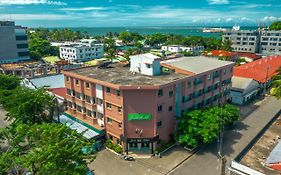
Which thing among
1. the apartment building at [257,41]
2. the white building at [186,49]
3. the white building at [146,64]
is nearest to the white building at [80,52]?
the white building at [186,49]

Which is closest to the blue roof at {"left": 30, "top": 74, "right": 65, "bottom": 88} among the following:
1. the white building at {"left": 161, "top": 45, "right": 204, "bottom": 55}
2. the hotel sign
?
the hotel sign

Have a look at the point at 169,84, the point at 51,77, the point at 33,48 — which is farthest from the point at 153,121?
the point at 33,48

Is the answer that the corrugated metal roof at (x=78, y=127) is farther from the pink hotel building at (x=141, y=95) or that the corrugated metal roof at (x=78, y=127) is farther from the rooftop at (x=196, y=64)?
the rooftop at (x=196, y=64)

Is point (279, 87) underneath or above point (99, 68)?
underneath

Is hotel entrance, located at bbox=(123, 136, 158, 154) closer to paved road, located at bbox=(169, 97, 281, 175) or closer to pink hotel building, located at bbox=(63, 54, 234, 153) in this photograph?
pink hotel building, located at bbox=(63, 54, 234, 153)

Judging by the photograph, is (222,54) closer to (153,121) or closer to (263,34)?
(263,34)

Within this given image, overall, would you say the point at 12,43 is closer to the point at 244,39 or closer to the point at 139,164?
the point at 139,164

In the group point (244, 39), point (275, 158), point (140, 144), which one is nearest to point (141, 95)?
point (140, 144)
